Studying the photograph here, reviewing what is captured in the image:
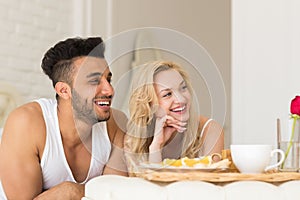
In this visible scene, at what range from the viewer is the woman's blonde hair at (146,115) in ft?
4.11

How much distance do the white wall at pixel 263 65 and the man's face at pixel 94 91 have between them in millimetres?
822

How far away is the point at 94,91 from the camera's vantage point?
57.9 inches

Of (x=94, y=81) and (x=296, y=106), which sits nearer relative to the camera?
(x=296, y=106)

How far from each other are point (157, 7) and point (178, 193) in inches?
98.6

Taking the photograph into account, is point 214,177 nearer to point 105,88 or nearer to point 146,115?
point 146,115

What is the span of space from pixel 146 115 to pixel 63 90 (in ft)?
1.61

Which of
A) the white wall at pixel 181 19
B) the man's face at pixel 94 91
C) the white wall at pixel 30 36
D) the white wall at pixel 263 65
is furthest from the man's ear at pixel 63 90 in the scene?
the white wall at pixel 30 36

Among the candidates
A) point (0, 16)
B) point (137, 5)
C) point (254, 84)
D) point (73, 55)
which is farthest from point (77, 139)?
point (137, 5)

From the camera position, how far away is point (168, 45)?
134cm

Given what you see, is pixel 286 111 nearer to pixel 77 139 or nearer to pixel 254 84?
pixel 254 84

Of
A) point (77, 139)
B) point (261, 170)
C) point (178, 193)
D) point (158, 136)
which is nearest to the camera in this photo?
point (178, 193)

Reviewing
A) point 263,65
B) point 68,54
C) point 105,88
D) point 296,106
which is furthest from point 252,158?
point 263,65

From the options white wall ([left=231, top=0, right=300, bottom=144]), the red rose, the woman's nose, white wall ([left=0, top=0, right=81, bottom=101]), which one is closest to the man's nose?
the woman's nose

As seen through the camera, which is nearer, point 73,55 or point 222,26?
point 73,55
